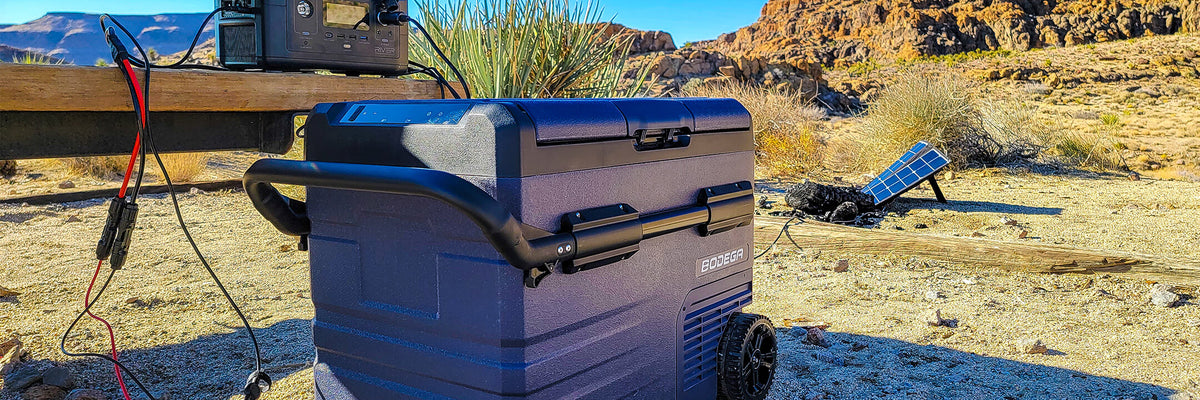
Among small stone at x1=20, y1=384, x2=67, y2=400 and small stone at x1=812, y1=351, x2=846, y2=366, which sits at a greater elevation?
small stone at x1=20, y1=384, x2=67, y2=400

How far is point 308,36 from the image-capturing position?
1.84 m

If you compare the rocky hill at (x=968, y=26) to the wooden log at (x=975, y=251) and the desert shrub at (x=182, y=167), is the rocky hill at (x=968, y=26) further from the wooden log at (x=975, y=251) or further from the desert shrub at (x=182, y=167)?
the wooden log at (x=975, y=251)

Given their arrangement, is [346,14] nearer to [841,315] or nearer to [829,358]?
[829,358]

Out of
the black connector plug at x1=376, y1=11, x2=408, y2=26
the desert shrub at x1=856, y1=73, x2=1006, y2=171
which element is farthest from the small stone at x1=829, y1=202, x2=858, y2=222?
the black connector plug at x1=376, y1=11, x2=408, y2=26

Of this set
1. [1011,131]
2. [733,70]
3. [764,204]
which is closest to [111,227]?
[764,204]

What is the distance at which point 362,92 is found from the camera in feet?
6.36

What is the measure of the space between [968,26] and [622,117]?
→ 225 feet

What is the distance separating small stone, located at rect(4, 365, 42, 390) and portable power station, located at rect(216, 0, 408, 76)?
2.91ft

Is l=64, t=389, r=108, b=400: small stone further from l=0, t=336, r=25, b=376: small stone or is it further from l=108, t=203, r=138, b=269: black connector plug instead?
l=108, t=203, r=138, b=269: black connector plug

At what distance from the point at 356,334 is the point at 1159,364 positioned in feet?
6.91

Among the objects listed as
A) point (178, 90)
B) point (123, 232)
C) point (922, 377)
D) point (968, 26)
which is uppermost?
point (968, 26)

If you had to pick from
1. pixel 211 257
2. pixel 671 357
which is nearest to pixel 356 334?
pixel 671 357

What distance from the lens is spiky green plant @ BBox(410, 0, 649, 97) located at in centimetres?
377

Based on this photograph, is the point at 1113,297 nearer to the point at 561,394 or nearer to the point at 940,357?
the point at 940,357
